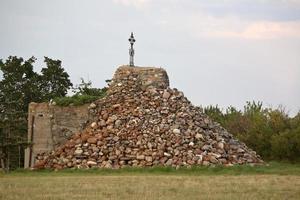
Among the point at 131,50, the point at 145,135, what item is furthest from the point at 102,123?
the point at 131,50

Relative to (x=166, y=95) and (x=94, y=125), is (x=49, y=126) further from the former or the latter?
(x=166, y=95)

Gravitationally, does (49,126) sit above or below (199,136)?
above

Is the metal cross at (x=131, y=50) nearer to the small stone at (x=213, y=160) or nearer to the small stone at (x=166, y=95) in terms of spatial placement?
the small stone at (x=166, y=95)

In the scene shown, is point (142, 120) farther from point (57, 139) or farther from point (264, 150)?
point (264, 150)

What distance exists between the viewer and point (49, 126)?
25266 millimetres

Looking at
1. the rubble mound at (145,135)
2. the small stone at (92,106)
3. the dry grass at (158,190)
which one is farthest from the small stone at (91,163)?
the dry grass at (158,190)

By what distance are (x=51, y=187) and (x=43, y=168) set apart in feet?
30.6

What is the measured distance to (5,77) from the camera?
1507 inches

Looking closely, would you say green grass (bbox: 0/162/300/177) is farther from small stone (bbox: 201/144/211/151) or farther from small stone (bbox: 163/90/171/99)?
small stone (bbox: 163/90/171/99)

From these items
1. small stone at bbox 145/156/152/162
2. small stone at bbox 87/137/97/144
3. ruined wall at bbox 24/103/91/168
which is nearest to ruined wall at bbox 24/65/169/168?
ruined wall at bbox 24/103/91/168

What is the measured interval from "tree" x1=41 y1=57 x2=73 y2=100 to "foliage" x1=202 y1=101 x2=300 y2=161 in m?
10.1

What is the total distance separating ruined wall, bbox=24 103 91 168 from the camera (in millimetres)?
25188

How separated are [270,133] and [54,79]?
47.5 ft

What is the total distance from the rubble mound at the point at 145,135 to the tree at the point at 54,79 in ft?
40.6
